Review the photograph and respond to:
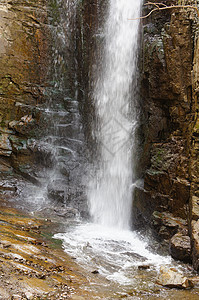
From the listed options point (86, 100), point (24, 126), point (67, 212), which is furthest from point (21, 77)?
point (67, 212)

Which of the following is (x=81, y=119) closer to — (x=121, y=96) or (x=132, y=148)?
(x=121, y=96)

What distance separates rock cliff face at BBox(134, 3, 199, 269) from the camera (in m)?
5.83

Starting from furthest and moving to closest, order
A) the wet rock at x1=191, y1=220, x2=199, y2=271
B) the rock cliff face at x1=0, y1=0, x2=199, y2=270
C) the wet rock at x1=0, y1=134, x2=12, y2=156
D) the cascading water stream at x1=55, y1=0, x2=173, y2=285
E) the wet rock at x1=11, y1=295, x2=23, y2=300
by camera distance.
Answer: the wet rock at x1=0, y1=134, x2=12, y2=156 < the cascading water stream at x1=55, y1=0, x2=173, y2=285 < the rock cliff face at x1=0, y1=0, x2=199, y2=270 < the wet rock at x1=191, y1=220, x2=199, y2=271 < the wet rock at x1=11, y1=295, x2=23, y2=300

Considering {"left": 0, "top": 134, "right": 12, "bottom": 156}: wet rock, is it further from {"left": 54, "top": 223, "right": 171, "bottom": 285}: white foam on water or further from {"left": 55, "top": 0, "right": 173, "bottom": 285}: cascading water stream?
{"left": 54, "top": 223, "right": 171, "bottom": 285}: white foam on water

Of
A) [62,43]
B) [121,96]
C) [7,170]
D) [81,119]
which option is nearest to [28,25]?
[62,43]

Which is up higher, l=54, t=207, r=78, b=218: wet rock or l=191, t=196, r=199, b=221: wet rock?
l=191, t=196, r=199, b=221: wet rock

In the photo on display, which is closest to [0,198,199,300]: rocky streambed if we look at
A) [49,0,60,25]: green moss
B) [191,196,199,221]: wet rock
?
[191,196,199,221]: wet rock

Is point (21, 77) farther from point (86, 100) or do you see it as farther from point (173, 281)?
point (173, 281)

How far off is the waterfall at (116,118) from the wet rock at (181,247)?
2238 mm

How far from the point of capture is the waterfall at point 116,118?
8078 millimetres

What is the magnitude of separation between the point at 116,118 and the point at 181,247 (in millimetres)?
5037

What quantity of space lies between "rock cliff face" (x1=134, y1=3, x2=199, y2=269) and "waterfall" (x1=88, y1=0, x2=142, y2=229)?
0.86 m

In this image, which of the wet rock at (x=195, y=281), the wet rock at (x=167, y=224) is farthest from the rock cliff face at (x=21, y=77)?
the wet rock at (x=195, y=281)

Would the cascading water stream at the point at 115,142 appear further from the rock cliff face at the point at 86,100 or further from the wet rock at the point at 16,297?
the wet rock at the point at 16,297
